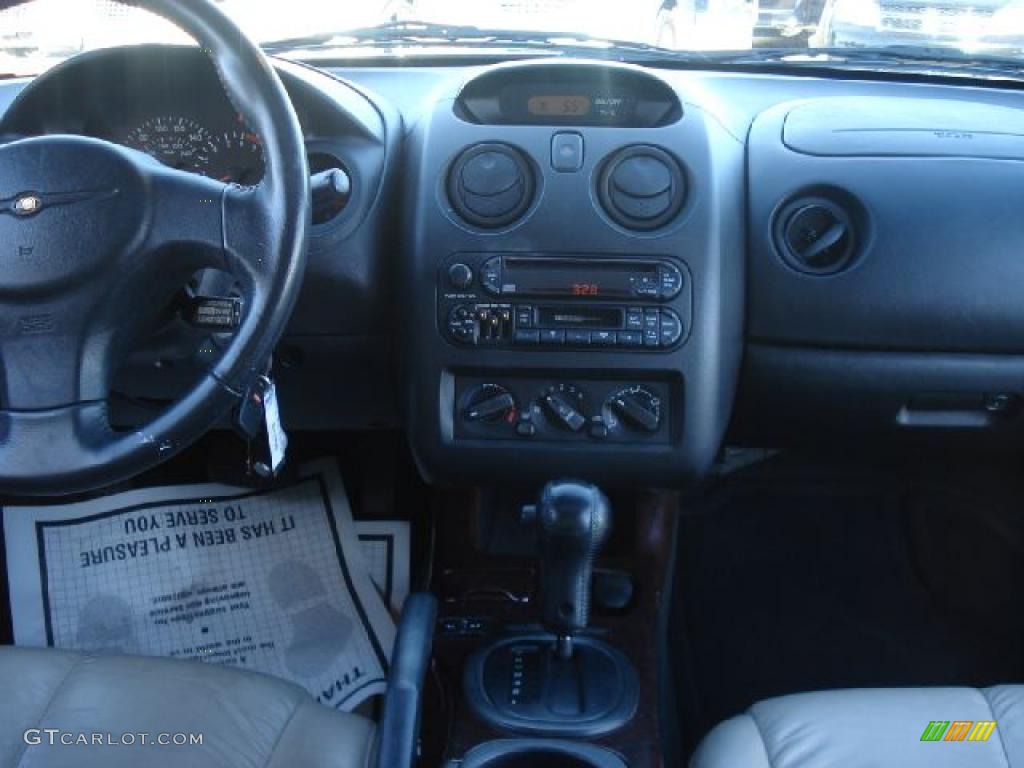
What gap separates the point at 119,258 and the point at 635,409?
24.4 inches

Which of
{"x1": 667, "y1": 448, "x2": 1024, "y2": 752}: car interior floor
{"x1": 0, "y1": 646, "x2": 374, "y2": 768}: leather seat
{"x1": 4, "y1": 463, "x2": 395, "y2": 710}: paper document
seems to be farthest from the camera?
{"x1": 667, "y1": 448, "x2": 1024, "y2": 752}: car interior floor

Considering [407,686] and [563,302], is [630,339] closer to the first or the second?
[563,302]

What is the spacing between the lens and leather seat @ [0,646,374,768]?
3.87ft

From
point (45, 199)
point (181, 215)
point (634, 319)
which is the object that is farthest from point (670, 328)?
point (45, 199)

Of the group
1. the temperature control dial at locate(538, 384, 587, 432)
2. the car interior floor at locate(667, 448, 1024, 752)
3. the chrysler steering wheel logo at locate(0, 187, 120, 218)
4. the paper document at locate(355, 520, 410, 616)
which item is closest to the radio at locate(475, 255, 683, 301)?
the temperature control dial at locate(538, 384, 587, 432)

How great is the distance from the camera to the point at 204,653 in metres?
1.83

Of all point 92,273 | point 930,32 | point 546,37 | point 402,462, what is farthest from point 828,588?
point 92,273

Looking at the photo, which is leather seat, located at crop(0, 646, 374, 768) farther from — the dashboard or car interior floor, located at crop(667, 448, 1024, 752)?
car interior floor, located at crop(667, 448, 1024, 752)

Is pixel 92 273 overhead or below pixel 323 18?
below

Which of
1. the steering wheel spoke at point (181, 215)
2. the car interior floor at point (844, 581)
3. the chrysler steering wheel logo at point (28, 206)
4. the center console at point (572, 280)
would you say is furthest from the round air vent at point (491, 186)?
the car interior floor at point (844, 581)

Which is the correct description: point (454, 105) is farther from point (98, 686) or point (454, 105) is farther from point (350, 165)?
point (98, 686)

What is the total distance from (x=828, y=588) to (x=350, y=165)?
122 cm

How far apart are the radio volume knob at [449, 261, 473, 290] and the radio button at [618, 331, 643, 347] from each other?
193mm

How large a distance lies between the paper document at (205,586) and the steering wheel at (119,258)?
77 centimetres
